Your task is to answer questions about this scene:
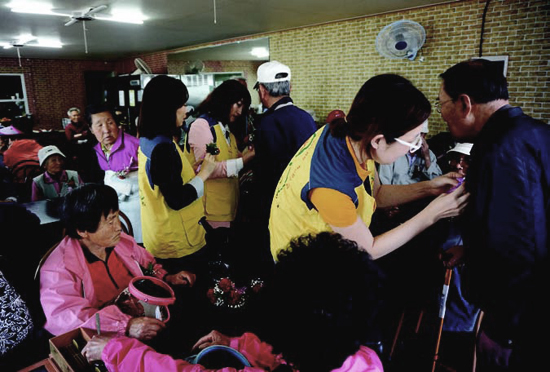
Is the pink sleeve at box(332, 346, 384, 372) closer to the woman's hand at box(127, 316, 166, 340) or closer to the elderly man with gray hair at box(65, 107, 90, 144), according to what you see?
the woman's hand at box(127, 316, 166, 340)

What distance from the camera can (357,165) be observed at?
48.9 inches

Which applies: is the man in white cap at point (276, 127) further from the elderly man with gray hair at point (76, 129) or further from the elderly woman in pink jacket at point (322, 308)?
the elderly man with gray hair at point (76, 129)

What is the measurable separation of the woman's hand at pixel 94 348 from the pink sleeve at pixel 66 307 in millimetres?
117

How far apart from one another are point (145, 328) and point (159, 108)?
1.13m

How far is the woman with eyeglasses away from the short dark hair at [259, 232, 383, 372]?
0.78 feet

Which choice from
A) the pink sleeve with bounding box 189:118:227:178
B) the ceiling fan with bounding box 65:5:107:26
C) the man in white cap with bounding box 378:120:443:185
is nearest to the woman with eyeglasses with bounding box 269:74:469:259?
the pink sleeve with bounding box 189:118:227:178

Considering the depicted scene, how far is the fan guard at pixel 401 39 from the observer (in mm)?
5559

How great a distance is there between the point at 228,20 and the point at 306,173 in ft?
22.6

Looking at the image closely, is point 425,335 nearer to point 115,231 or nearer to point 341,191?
point 341,191

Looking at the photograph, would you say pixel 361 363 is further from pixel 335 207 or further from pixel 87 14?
pixel 87 14

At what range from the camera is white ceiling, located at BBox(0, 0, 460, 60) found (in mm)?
5668

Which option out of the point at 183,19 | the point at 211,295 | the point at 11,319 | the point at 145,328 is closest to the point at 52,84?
the point at 183,19

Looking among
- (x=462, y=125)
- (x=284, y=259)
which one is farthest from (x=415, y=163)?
(x=284, y=259)

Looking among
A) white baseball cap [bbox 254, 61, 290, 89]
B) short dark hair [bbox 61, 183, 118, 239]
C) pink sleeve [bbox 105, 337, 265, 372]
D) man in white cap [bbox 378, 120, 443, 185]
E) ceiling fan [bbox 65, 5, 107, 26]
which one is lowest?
pink sleeve [bbox 105, 337, 265, 372]
